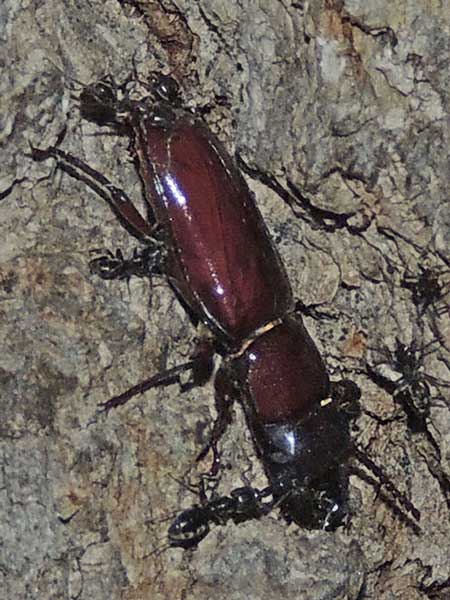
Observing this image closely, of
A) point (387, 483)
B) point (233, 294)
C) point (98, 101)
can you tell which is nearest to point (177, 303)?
point (233, 294)

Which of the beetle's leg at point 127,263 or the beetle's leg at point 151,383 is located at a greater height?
the beetle's leg at point 127,263

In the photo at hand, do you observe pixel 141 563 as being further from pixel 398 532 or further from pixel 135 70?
pixel 135 70

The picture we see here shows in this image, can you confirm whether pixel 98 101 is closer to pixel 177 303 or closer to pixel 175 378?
pixel 177 303

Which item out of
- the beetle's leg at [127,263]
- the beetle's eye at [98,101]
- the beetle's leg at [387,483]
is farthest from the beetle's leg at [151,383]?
the beetle's eye at [98,101]

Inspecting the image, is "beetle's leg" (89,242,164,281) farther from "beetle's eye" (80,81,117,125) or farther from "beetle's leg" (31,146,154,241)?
"beetle's eye" (80,81,117,125)

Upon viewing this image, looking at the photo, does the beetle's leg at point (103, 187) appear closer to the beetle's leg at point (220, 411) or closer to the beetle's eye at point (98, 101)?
the beetle's eye at point (98, 101)

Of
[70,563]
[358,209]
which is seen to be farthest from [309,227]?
[70,563]
